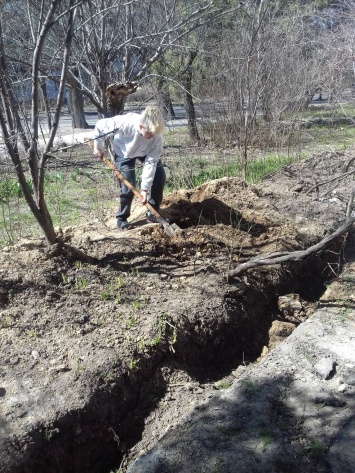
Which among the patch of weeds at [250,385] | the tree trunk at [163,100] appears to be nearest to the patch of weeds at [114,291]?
the patch of weeds at [250,385]

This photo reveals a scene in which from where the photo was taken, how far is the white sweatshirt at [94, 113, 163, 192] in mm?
5266

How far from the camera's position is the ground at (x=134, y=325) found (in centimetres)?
325

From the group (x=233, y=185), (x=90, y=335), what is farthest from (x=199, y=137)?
(x=90, y=335)

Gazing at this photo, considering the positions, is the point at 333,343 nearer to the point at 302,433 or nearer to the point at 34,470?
the point at 302,433

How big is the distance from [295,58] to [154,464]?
35.4ft

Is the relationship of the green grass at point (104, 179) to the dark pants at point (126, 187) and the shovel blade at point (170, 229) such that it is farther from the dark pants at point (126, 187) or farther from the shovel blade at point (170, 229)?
the shovel blade at point (170, 229)

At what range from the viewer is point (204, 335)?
13.6 feet

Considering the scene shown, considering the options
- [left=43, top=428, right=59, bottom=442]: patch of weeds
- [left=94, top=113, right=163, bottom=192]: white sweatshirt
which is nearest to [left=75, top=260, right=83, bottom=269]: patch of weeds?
[left=94, top=113, right=163, bottom=192]: white sweatshirt

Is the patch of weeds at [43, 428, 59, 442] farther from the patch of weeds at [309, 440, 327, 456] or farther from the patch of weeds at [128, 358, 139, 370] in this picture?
the patch of weeds at [309, 440, 327, 456]

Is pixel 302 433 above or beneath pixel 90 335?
beneath

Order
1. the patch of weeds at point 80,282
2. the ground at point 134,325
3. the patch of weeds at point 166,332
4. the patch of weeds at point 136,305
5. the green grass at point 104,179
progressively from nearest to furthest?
the ground at point 134,325 → the patch of weeds at point 166,332 → the patch of weeds at point 136,305 → the patch of weeds at point 80,282 → the green grass at point 104,179

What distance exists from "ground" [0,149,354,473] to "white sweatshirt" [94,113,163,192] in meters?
0.58

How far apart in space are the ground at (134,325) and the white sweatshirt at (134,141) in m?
0.58

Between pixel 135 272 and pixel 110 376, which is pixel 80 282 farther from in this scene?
pixel 110 376
